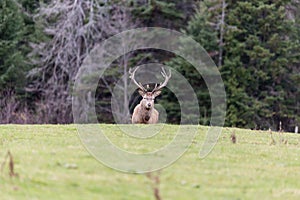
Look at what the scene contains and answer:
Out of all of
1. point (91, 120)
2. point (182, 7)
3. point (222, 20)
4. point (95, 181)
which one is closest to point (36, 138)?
point (95, 181)

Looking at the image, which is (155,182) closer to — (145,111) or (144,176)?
(144,176)

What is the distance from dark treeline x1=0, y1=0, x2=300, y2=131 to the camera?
41.0 metres

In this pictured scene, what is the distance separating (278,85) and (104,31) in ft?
40.6

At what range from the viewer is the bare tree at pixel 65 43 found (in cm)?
4081

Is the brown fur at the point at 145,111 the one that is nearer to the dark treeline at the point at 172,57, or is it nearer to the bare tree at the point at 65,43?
the dark treeline at the point at 172,57

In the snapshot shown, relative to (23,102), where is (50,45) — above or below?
above

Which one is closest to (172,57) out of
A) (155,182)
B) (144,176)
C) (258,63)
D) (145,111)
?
(258,63)

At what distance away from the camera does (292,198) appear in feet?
34.6

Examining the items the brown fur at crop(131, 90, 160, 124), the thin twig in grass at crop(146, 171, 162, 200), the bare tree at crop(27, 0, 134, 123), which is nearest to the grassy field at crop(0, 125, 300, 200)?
the thin twig in grass at crop(146, 171, 162, 200)

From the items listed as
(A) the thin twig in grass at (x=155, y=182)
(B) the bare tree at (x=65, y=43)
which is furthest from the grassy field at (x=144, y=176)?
(B) the bare tree at (x=65, y=43)

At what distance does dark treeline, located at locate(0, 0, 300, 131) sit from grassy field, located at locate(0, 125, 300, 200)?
83.2ft

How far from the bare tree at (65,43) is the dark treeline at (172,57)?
7cm

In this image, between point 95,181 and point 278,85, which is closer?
point 95,181

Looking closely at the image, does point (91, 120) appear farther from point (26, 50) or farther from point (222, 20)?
point (222, 20)
